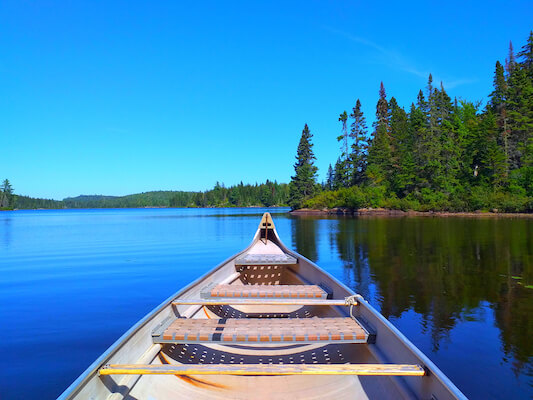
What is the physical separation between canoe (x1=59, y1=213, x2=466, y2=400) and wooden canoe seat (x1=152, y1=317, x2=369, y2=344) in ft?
0.04

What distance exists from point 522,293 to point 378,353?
8946 millimetres

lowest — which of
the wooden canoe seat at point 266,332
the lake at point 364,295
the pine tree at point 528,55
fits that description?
the lake at point 364,295

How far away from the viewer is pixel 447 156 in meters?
60.3

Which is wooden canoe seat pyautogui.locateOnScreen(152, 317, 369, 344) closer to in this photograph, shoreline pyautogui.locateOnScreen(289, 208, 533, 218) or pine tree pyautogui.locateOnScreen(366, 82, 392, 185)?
shoreline pyautogui.locateOnScreen(289, 208, 533, 218)

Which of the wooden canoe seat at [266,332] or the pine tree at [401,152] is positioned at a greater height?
the pine tree at [401,152]

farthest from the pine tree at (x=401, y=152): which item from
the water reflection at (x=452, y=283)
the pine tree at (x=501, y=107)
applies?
the water reflection at (x=452, y=283)

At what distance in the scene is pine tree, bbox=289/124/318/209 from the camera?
87.3 m

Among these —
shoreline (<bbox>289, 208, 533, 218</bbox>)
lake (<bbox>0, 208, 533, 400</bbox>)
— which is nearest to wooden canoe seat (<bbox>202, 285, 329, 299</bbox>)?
lake (<bbox>0, 208, 533, 400</bbox>)

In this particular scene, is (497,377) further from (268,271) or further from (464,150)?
(464,150)

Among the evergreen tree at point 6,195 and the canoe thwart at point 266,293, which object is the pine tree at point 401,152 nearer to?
the canoe thwart at point 266,293

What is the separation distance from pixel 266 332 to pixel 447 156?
66178mm

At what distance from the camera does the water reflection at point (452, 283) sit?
23.4 feet

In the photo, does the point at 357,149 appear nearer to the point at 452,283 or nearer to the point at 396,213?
the point at 396,213

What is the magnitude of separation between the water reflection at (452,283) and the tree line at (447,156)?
37007 mm
